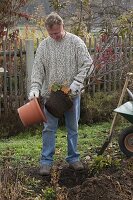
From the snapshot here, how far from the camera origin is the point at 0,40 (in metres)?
8.79

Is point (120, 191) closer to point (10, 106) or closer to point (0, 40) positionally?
point (10, 106)

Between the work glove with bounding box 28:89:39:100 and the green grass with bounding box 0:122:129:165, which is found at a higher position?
the work glove with bounding box 28:89:39:100

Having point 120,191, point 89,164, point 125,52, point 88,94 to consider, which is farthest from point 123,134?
point 125,52

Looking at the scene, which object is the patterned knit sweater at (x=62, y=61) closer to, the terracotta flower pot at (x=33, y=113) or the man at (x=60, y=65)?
the man at (x=60, y=65)

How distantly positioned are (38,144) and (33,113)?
178cm

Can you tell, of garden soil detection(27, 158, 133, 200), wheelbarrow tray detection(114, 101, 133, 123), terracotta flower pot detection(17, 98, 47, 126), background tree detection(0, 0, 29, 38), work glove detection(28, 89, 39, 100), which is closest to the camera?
garden soil detection(27, 158, 133, 200)

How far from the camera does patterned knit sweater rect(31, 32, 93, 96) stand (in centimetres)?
512

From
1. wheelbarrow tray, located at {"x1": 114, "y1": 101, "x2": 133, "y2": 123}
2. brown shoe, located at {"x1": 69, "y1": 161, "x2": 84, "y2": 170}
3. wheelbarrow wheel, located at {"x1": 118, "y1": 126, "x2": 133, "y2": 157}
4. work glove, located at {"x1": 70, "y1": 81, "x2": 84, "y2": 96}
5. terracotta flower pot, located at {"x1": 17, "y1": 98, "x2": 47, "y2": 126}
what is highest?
work glove, located at {"x1": 70, "y1": 81, "x2": 84, "y2": 96}

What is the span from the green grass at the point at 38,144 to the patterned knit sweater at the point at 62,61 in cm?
111

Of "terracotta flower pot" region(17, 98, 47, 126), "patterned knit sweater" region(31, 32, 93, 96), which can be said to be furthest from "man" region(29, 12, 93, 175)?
"terracotta flower pot" region(17, 98, 47, 126)

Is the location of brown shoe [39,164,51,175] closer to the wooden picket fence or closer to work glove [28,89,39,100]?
work glove [28,89,39,100]

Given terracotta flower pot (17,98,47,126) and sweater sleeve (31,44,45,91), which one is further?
sweater sleeve (31,44,45,91)

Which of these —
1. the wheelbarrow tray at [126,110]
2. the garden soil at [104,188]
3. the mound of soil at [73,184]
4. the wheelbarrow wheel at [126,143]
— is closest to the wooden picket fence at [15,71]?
the wheelbarrow wheel at [126,143]

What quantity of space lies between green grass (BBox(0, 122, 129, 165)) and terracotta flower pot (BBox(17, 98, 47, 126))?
90cm
